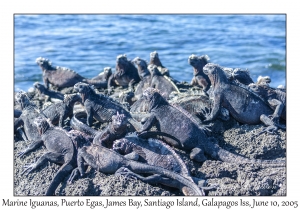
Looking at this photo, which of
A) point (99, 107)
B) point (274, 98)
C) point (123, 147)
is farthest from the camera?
point (99, 107)

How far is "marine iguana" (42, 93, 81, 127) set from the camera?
830 cm

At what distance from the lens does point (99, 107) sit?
26.7ft

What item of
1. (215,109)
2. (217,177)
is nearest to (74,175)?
(217,177)

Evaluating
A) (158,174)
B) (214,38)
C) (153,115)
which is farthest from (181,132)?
(214,38)

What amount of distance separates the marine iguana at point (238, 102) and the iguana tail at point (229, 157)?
2.51ft

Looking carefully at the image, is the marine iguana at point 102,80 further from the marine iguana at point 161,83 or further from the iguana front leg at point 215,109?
the iguana front leg at point 215,109

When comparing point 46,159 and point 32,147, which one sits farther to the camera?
point 32,147

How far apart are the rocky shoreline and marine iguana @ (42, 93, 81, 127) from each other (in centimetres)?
108

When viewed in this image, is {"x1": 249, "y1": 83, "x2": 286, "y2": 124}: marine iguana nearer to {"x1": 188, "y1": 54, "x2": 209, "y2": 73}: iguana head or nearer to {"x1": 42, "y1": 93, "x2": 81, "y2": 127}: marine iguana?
{"x1": 188, "y1": 54, "x2": 209, "y2": 73}: iguana head

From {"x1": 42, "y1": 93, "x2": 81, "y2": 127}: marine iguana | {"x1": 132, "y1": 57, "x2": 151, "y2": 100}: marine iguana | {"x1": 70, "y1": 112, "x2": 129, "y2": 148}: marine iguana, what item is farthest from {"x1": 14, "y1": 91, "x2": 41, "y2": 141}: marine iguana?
{"x1": 132, "y1": 57, "x2": 151, "y2": 100}: marine iguana

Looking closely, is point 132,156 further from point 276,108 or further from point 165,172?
point 276,108

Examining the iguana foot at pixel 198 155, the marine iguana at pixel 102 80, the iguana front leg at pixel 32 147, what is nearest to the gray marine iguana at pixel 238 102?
the iguana foot at pixel 198 155

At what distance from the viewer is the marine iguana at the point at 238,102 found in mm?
7676

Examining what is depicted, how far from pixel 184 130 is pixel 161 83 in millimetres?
3192
